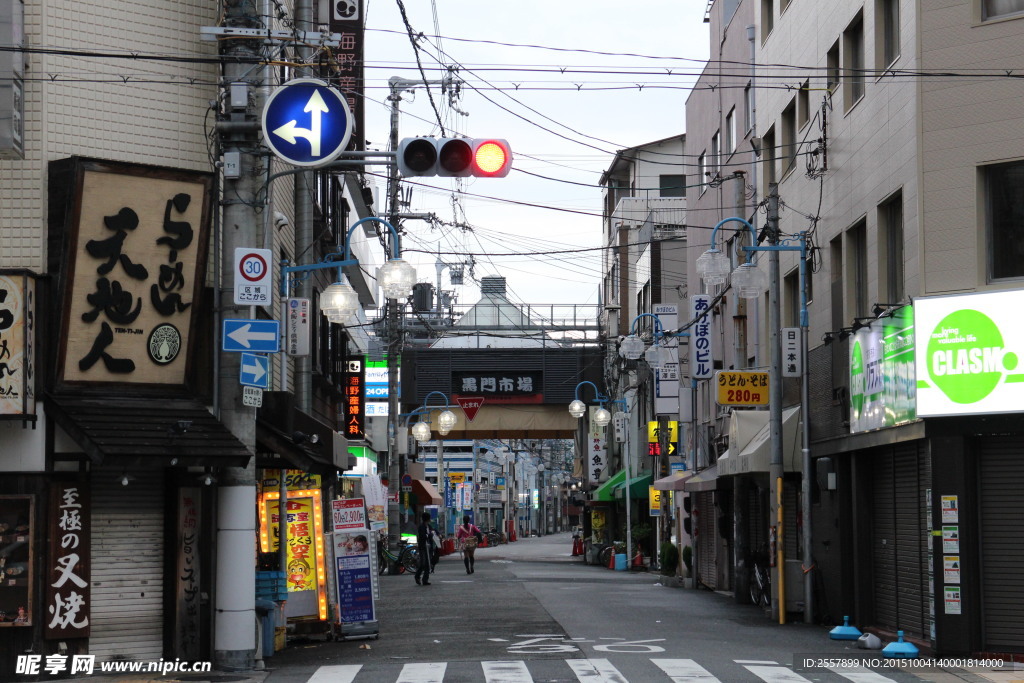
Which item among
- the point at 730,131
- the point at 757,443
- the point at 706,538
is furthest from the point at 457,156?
the point at 706,538

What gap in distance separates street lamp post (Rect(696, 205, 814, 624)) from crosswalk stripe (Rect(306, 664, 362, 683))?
32.6 feet

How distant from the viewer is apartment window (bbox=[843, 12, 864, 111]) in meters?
22.6

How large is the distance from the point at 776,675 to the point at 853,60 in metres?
12.4

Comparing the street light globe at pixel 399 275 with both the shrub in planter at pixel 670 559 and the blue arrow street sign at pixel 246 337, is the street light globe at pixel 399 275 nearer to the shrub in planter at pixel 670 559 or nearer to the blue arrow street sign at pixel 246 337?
the blue arrow street sign at pixel 246 337

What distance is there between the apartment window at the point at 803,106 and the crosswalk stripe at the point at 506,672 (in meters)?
14.9

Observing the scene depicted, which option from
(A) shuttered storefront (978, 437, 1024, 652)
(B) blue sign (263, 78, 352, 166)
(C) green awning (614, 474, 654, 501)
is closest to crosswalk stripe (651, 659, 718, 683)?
(A) shuttered storefront (978, 437, 1024, 652)

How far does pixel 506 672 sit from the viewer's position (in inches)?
588

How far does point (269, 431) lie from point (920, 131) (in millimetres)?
10061

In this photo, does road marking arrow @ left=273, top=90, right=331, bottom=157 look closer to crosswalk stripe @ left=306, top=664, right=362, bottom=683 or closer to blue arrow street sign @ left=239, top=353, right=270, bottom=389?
blue arrow street sign @ left=239, top=353, right=270, bottom=389

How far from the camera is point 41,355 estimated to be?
15.4 m

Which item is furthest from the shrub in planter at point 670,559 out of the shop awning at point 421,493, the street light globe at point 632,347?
the shop awning at point 421,493

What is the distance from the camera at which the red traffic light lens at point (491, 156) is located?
13547 mm

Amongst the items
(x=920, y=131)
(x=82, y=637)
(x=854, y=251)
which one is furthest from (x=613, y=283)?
(x=82, y=637)

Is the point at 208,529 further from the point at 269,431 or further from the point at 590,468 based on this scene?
the point at 590,468
